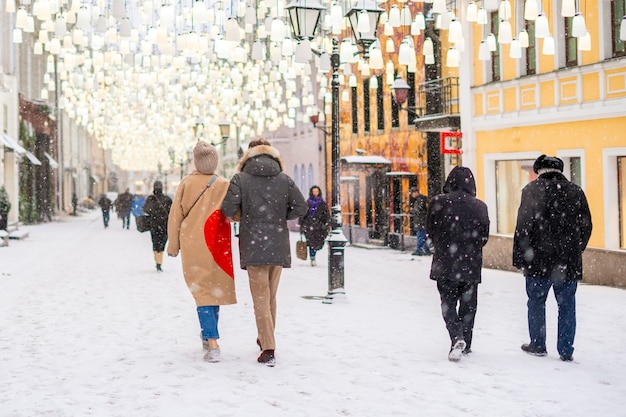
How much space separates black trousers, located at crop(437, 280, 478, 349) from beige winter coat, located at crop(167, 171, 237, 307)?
186 cm

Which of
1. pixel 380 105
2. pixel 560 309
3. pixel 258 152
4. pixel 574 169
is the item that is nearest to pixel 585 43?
pixel 574 169

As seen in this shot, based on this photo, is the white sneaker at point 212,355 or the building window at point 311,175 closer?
the white sneaker at point 212,355

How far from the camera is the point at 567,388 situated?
6508 mm

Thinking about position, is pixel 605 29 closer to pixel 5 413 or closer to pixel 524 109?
pixel 524 109

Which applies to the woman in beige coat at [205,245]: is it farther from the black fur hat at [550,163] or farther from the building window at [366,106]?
the building window at [366,106]

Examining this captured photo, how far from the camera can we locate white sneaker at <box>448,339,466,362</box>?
7.52m

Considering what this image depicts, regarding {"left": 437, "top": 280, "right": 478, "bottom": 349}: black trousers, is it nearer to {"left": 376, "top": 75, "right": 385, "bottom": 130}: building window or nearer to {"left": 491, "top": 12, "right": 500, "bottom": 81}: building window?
{"left": 491, "top": 12, "right": 500, "bottom": 81}: building window

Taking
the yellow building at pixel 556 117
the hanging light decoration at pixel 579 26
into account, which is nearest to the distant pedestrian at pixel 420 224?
the yellow building at pixel 556 117

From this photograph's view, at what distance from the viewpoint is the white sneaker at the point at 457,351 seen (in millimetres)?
7517

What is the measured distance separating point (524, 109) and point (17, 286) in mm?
10375

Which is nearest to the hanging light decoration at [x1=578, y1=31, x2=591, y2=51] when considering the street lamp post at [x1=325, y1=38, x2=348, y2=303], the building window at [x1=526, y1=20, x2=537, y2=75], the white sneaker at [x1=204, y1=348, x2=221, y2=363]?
the building window at [x1=526, y1=20, x2=537, y2=75]

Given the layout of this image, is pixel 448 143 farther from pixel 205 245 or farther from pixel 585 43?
pixel 205 245

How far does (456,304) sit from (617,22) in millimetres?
9600

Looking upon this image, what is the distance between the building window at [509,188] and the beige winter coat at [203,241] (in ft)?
37.4
